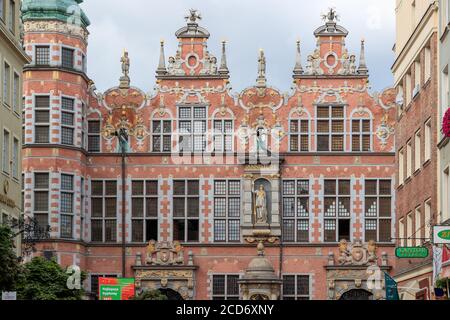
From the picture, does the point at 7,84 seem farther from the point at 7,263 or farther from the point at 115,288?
the point at 7,263

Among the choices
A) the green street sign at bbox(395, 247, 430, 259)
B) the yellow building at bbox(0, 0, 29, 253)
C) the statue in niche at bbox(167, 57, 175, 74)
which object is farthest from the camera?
Result: the statue in niche at bbox(167, 57, 175, 74)

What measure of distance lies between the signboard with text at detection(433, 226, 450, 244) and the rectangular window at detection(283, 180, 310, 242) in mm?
25280

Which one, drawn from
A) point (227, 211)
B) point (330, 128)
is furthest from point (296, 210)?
point (330, 128)

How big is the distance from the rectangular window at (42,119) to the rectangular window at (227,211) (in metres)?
8.08

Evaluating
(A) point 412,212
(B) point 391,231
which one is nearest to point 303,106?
(B) point 391,231

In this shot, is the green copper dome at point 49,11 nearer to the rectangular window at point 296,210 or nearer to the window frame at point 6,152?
the rectangular window at point 296,210

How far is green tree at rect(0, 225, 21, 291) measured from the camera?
21.4 meters

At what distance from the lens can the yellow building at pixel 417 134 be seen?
28.1 meters

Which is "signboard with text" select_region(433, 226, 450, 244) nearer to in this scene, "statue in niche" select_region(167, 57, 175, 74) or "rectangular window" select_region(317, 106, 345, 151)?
"rectangular window" select_region(317, 106, 345, 151)

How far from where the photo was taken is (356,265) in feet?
148

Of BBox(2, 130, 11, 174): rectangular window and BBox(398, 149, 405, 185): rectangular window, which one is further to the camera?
BBox(398, 149, 405, 185): rectangular window

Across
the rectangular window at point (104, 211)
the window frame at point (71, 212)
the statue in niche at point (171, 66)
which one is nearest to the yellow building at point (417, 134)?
the statue in niche at point (171, 66)

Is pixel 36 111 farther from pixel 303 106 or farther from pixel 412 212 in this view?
pixel 412 212

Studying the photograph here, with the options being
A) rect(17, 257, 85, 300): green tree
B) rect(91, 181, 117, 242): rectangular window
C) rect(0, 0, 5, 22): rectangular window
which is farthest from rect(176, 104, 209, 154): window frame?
rect(0, 0, 5, 22): rectangular window
